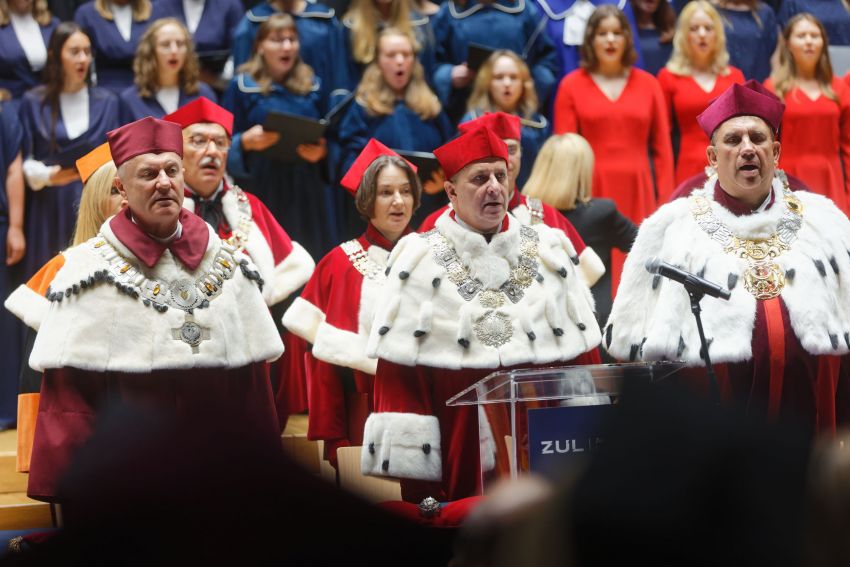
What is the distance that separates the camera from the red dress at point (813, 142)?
24.6ft

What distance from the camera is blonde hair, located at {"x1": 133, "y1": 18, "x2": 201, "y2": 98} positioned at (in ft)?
21.8

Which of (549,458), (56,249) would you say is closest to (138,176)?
(549,458)

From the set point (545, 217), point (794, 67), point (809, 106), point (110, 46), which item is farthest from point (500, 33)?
point (110, 46)

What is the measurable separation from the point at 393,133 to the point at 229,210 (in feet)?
4.91

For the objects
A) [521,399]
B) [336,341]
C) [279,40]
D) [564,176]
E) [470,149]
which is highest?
[279,40]

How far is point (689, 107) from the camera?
7.45 meters

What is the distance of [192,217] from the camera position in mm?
4062

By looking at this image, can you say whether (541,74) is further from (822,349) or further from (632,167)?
(822,349)

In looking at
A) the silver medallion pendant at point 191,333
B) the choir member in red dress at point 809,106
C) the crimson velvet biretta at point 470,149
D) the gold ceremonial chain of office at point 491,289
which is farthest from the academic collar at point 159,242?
the choir member in red dress at point 809,106

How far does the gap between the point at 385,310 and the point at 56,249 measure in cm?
295

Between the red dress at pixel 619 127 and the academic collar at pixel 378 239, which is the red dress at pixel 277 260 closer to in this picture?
the academic collar at pixel 378 239

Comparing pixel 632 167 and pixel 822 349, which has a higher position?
pixel 632 167

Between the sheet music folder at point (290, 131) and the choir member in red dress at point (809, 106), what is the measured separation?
2.80 m

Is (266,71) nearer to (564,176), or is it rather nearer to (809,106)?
(564,176)
